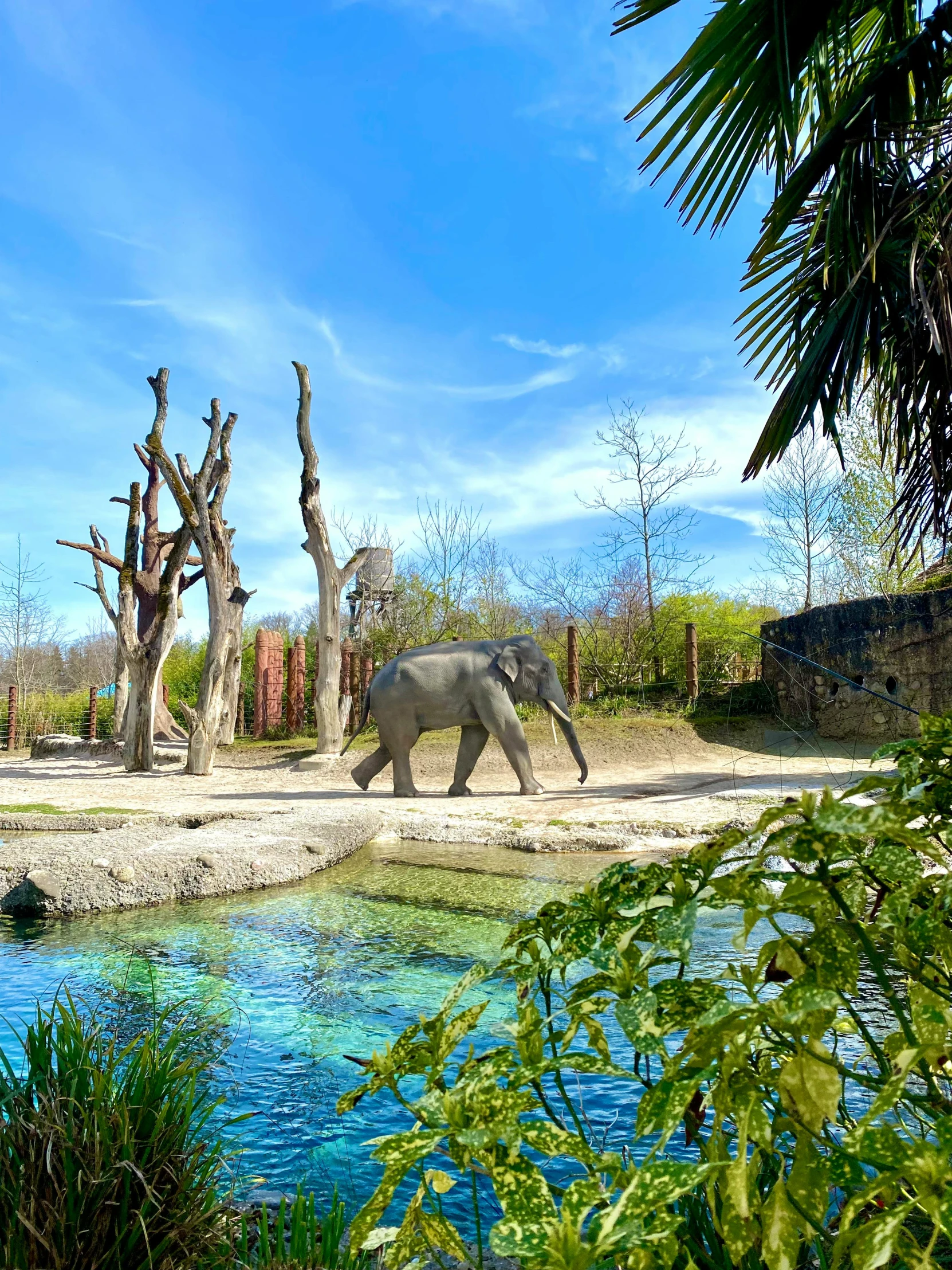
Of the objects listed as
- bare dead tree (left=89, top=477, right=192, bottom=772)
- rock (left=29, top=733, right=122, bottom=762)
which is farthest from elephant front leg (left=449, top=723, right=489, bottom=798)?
rock (left=29, top=733, right=122, bottom=762)

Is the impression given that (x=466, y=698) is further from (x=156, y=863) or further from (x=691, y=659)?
(x=691, y=659)

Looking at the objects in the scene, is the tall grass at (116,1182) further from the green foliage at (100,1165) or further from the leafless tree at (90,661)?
the leafless tree at (90,661)

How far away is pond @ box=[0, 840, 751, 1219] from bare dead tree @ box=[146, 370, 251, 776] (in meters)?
8.40

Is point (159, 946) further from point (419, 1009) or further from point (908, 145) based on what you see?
point (908, 145)

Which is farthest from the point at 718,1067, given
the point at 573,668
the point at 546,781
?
the point at 573,668

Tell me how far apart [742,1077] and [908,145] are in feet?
15.6

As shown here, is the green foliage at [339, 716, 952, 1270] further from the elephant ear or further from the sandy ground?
the elephant ear

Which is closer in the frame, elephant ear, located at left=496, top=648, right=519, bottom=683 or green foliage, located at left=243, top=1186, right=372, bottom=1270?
green foliage, located at left=243, top=1186, right=372, bottom=1270

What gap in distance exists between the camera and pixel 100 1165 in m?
1.43

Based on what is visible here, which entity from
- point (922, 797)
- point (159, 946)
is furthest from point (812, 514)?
point (922, 797)

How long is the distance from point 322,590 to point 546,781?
496 centimetres

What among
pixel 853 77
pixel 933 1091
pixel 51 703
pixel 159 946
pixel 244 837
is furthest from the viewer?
pixel 51 703

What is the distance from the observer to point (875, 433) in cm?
1636

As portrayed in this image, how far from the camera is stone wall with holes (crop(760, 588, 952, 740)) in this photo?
1359 cm
